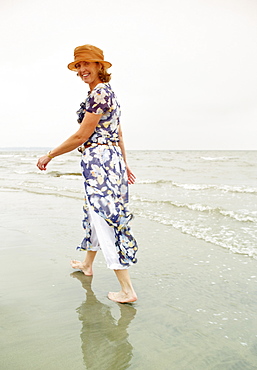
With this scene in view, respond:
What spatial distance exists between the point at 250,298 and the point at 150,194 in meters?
6.76

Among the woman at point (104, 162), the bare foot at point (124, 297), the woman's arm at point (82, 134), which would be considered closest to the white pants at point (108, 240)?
the woman at point (104, 162)

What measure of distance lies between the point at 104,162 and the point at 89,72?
0.73 m

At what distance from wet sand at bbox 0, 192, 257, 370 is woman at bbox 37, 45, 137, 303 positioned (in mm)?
332

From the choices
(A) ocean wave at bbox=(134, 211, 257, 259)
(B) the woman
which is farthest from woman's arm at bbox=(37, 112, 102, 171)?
(A) ocean wave at bbox=(134, 211, 257, 259)

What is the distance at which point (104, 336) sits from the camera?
211 centimetres

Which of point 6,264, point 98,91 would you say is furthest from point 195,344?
point 6,264

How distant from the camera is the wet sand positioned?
1897mm

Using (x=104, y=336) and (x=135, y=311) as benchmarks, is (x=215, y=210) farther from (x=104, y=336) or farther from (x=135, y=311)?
(x=104, y=336)

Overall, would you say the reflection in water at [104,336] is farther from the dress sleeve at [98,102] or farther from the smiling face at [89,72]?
the smiling face at [89,72]

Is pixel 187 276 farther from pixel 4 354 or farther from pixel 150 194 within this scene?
pixel 150 194

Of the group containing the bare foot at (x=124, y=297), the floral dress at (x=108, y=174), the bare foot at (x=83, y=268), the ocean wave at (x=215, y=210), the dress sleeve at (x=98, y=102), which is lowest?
the bare foot at (x=124, y=297)

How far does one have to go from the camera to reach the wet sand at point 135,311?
1.90m

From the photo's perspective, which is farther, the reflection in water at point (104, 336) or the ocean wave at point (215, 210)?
the ocean wave at point (215, 210)

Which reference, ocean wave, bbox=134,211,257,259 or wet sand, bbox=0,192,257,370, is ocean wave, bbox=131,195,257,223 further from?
wet sand, bbox=0,192,257,370
